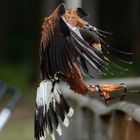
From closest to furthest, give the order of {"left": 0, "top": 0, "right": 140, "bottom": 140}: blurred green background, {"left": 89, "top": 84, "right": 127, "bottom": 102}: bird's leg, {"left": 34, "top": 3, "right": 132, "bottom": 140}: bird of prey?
{"left": 89, "top": 84, "right": 127, "bottom": 102}: bird's leg
{"left": 34, "top": 3, "right": 132, "bottom": 140}: bird of prey
{"left": 0, "top": 0, "right": 140, "bottom": 140}: blurred green background

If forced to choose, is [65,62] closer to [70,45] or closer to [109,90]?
[70,45]

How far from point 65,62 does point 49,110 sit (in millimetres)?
331

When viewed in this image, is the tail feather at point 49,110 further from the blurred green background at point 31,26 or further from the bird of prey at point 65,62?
the blurred green background at point 31,26

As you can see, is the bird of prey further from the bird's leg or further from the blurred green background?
the blurred green background

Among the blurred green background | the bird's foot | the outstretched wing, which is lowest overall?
the bird's foot

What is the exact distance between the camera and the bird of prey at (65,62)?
390 centimetres

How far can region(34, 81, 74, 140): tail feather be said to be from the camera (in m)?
4.17

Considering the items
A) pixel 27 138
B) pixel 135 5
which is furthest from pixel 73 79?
pixel 135 5

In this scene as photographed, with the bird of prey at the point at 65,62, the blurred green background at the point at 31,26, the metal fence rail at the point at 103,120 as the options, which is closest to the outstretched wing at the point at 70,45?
the bird of prey at the point at 65,62

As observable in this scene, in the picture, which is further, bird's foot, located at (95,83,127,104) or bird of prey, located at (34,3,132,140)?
bird of prey, located at (34,3,132,140)

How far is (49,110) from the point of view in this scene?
4195 mm

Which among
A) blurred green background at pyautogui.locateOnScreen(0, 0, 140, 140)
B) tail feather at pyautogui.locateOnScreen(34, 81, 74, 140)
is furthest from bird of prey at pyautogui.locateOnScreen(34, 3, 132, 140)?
blurred green background at pyautogui.locateOnScreen(0, 0, 140, 140)

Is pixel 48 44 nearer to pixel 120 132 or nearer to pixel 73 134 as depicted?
pixel 120 132

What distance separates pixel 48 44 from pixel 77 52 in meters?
0.29
